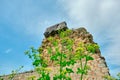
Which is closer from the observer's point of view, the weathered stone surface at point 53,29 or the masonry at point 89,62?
the masonry at point 89,62

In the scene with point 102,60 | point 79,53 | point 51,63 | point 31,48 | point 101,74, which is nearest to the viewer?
point 79,53

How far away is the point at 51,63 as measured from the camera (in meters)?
10.6

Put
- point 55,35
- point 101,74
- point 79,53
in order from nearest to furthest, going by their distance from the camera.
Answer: point 79,53, point 101,74, point 55,35

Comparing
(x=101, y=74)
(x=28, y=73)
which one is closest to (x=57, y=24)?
(x=28, y=73)

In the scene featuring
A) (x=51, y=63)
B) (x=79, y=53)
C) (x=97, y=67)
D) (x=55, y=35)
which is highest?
(x=55, y=35)

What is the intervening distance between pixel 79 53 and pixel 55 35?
5.04 meters

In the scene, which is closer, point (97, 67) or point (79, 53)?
point (79, 53)

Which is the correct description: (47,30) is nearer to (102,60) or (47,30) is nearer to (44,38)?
(44,38)

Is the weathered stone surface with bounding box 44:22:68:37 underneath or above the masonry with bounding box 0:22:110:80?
above

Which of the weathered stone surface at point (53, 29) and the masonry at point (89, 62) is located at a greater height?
the weathered stone surface at point (53, 29)

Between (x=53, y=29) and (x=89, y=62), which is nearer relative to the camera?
(x=89, y=62)

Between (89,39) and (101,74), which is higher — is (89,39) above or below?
above

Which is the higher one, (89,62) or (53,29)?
(53,29)

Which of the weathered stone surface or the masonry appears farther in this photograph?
the weathered stone surface
